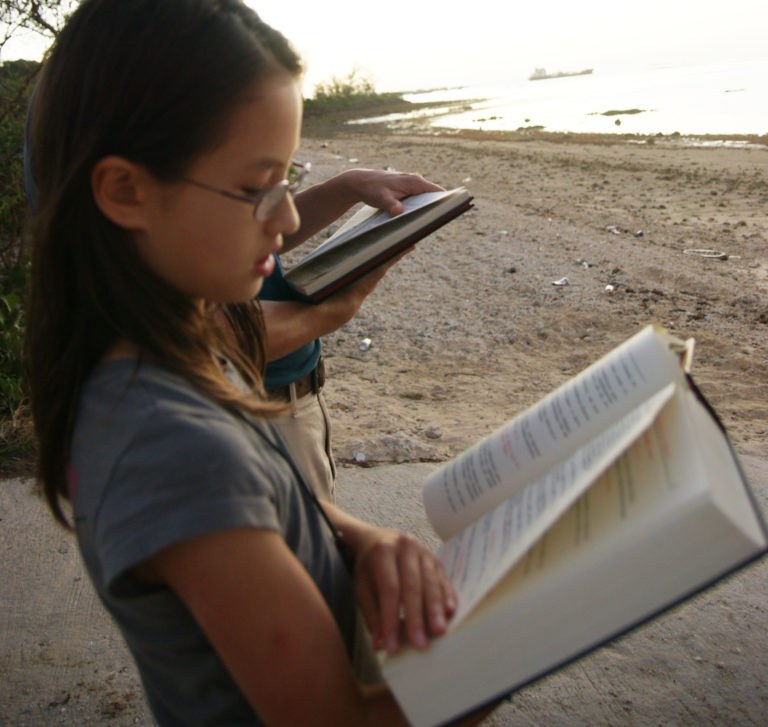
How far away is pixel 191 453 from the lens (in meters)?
0.81

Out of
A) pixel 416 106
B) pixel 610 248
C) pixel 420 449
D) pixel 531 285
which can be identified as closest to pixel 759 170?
pixel 610 248

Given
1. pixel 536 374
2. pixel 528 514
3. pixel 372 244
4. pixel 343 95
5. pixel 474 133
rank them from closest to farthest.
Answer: pixel 528 514
pixel 372 244
pixel 536 374
pixel 474 133
pixel 343 95

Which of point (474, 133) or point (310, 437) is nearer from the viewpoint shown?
point (310, 437)

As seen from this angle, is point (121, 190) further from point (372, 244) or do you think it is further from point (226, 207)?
point (372, 244)

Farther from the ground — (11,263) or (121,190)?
(121,190)

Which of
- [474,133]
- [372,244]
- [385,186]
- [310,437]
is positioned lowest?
[310,437]

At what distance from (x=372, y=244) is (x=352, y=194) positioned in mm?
405

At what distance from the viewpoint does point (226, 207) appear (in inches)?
38.4

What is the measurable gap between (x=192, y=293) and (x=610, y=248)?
649 cm

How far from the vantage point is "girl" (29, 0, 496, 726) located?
2.68 ft

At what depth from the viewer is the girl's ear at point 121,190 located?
942mm

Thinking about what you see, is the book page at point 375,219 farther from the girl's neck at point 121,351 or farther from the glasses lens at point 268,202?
the girl's neck at point 121,351

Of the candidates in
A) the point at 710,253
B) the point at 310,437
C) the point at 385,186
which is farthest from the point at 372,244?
the point at 710,253

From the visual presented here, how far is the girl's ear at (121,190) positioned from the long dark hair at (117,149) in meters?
0.02
